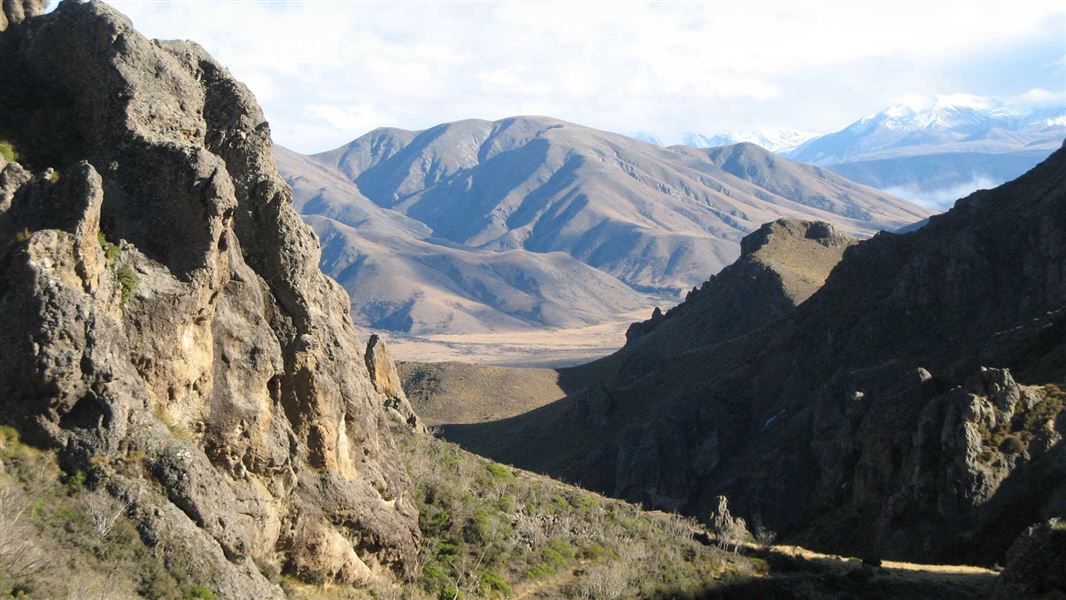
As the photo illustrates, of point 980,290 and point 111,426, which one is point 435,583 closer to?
point 111,426

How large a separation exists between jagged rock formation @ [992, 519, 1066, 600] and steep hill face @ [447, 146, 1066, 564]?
38.1ft

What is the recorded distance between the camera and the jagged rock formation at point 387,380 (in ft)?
131

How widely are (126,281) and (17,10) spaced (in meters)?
11.8

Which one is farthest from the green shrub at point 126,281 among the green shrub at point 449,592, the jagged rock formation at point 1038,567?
the jagged rock formation at point 1038,567

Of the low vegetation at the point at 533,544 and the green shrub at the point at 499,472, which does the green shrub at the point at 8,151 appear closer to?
the low vegetation at the point at 533,544

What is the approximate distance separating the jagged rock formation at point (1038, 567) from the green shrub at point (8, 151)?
24400 millimetres

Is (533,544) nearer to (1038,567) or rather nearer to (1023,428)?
(1038,567)

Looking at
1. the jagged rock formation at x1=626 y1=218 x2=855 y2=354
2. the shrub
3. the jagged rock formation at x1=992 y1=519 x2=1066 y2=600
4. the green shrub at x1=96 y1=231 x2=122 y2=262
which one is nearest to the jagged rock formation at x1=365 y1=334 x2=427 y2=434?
the green shrub at x1=96 y1=231 x2=122 y2=262

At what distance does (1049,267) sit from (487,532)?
5293 cm

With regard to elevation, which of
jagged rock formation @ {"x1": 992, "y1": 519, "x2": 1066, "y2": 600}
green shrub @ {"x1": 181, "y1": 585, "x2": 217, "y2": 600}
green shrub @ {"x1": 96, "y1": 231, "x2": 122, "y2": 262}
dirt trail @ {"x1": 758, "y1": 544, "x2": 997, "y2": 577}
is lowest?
dirt trail @ {"x1": 758, "y1": 544, "x2": 997, "y2": 577}

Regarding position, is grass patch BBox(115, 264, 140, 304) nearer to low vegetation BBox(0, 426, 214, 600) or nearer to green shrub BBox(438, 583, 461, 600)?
low vegetation BBox(0, 426, 214, 600)

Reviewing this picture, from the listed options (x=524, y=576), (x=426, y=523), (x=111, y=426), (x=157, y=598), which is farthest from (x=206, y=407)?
(x=524, y=576)

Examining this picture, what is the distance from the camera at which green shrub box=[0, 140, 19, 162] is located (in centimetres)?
2056

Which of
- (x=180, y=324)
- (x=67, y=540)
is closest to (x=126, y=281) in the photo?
(x=180, y=324)
